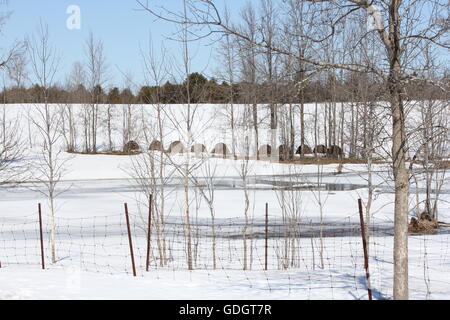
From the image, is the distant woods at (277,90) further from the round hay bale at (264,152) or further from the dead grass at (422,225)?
the round hay bale at (264,152)

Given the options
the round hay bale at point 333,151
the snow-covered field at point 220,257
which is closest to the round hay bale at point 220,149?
the round hay bale at point 333,151

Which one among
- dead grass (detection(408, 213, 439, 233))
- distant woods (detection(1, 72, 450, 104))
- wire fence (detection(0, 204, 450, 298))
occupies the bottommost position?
dead grass (detection(408, 213, 439, 233))

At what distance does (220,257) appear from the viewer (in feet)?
46.8

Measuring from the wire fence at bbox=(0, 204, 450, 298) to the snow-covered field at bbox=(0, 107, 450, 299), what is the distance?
0.10 feet

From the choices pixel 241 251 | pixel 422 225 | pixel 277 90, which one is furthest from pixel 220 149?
pixel 277 90

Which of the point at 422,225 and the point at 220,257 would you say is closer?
the point at 220,257

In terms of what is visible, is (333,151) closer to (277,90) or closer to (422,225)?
(422,225)

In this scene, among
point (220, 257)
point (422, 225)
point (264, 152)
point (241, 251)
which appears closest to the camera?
point (220, 257)

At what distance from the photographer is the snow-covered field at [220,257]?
938cm

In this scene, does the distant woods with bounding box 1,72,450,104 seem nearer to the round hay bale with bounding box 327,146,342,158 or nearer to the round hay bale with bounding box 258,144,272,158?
the round hay bale with bounding box 258,144,272,158

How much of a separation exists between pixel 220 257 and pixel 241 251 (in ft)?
2.72

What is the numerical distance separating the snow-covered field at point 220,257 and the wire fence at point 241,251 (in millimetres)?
30

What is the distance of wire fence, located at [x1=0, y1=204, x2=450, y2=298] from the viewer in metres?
10.9

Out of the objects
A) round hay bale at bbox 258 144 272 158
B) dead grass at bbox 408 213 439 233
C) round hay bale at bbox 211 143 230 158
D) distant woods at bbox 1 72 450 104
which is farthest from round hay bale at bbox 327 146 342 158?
distant woods at bbox 1 72 450 104
